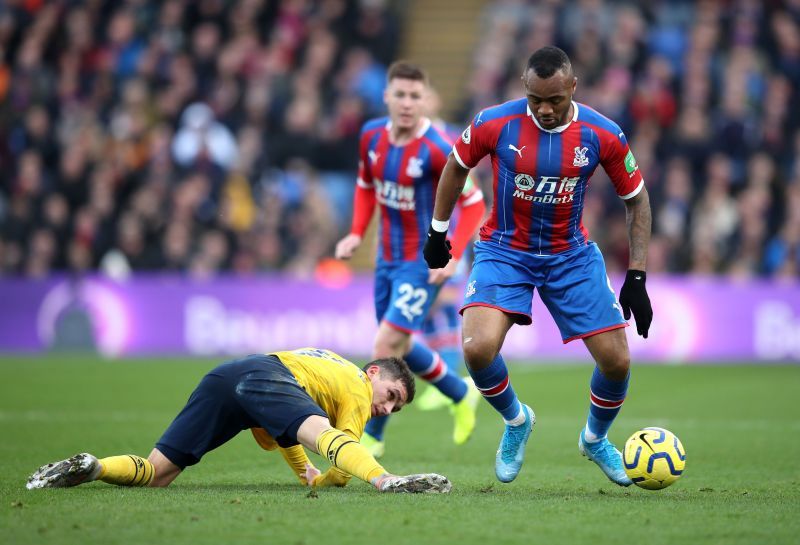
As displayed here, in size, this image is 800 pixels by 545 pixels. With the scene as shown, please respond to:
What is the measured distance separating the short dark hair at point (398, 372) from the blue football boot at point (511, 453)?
64 cm

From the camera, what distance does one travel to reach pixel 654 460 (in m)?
7.02

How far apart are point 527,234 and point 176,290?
12.2 meters

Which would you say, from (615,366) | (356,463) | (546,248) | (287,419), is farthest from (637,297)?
(287,419)

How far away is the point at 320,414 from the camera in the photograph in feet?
21.8

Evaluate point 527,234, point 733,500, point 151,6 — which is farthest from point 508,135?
point 151,6

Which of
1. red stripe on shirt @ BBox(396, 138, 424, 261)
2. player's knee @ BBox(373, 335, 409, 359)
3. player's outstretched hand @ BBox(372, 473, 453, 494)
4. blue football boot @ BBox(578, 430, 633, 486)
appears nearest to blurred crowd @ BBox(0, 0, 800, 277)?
red stripe on shirt @ BBox(396, 138, 424, 261)

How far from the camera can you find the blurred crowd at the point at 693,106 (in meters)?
18.6

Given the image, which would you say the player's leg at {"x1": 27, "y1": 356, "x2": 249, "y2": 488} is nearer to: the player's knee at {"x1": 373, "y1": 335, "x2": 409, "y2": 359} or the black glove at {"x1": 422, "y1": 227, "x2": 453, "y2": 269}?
the black glove at {"x1": 422, "y1": 227, "x2": 453, "y2": 269}

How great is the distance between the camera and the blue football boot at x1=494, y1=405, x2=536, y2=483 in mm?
7359

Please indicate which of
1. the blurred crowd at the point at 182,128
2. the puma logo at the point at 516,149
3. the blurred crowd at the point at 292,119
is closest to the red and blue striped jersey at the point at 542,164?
the puma logo at the point at 516,149

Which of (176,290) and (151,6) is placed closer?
(176,290)

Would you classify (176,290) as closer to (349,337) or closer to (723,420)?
(349,337)

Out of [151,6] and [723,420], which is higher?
[151,6]

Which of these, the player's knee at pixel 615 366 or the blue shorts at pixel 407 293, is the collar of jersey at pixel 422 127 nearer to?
the blue shorts at pixel 407 293
